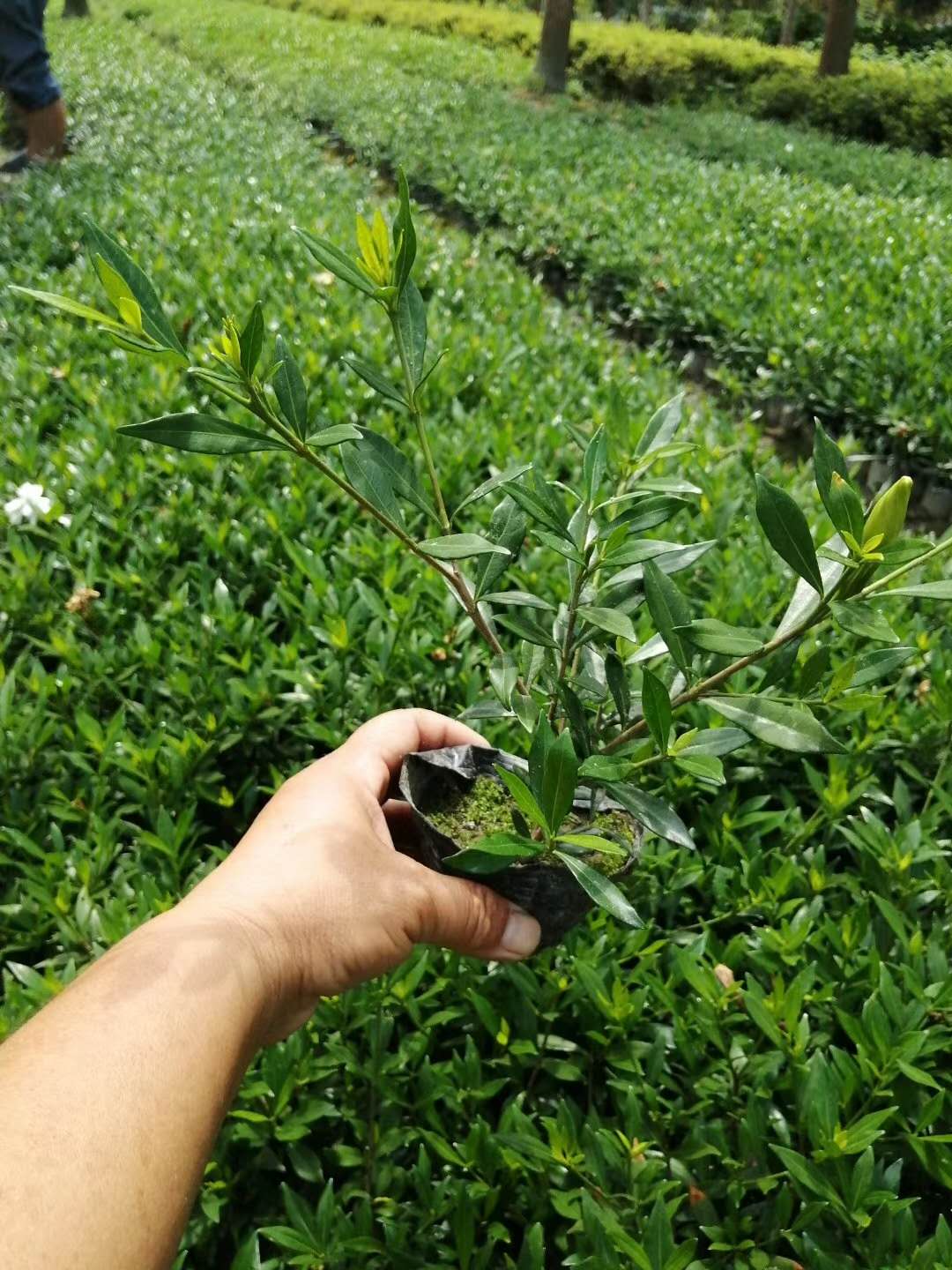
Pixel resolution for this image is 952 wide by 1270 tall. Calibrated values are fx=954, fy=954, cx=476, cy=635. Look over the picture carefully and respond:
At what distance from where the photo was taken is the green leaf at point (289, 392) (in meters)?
1.06

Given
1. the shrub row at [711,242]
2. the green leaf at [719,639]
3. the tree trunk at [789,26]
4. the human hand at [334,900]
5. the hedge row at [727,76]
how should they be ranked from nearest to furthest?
the green leaf at [719,639], the human hand at [334,900], the shrub row at [711,242], the hedge row at [727,76], the tree trunk at [789,26]

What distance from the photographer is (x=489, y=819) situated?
4.52 ft

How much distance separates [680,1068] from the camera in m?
1.51

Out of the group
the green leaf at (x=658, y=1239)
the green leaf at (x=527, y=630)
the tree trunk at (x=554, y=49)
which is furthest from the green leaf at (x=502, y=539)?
the tree trunk at (x=554, y=49)

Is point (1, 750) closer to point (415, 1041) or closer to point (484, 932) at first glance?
point (415, 1041)

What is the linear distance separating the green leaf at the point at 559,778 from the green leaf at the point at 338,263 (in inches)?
21.3

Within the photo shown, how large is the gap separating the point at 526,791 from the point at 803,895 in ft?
3.16

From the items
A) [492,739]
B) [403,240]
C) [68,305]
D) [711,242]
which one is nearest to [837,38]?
[711,242]

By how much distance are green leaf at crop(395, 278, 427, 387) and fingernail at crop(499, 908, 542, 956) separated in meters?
0.72

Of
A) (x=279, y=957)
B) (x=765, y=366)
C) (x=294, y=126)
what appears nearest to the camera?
(x=279, y=957)

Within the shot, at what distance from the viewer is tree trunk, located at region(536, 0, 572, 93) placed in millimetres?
13961

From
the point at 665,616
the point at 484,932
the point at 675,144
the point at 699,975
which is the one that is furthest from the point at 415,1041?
the point at 675,144

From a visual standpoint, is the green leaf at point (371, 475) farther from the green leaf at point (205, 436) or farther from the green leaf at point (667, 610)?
the green leaf at point (667, 610)

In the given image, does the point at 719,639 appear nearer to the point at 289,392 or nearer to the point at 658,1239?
the point at 289,392
